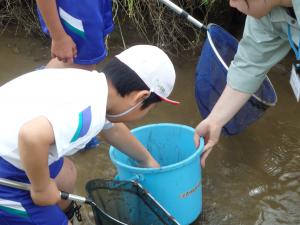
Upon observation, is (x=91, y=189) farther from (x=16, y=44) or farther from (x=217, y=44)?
(x=16, y=44)

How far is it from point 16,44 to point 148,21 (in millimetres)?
1197

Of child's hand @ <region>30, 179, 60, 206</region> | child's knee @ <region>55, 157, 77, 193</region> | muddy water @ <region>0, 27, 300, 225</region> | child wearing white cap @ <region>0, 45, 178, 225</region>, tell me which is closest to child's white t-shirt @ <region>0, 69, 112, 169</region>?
child wearing white cap @ <region>0, 45, 178, 225</region>

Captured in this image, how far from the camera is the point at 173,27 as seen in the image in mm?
3885

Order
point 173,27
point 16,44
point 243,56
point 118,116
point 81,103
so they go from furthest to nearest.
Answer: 1. point 16,44
2. point 173,27
3. point 243,56
4. point 118,116
5. point 81,103

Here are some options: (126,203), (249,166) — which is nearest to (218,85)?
(249,166)

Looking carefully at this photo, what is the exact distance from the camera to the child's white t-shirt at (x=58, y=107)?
1.65 metres

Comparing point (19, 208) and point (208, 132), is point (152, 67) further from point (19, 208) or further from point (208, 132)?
point (19, 208)

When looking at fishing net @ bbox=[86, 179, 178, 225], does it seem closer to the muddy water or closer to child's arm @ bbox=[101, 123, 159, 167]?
child's arm @ bbox=[101, 123, 159, 167]

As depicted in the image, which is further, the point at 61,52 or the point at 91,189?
the point at 61,52

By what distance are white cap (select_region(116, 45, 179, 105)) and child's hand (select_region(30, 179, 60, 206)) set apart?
0.53m

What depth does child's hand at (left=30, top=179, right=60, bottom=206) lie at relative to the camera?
1.78m

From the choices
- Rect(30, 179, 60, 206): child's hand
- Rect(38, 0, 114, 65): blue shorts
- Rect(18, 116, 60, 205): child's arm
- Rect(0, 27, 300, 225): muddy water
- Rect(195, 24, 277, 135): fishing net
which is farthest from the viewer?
Rect(195, 24, 277, 135): fishing net

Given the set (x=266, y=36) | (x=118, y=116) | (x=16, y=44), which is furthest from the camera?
(x=16, y=44)

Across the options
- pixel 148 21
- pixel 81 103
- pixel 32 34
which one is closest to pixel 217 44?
pixel 148 21
